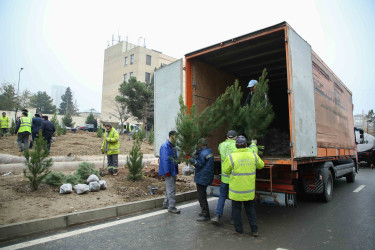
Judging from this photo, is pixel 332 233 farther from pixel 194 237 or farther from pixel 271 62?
pixel 271 62

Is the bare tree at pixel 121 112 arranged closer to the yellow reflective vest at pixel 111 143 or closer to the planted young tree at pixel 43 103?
the yellow reflective vest at pixel 111 143

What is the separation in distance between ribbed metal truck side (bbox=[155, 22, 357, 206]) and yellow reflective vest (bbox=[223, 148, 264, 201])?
648mm

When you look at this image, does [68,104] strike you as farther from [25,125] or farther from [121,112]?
[25,125]

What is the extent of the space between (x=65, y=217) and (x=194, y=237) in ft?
7.72

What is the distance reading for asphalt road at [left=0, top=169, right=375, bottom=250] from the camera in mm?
3678

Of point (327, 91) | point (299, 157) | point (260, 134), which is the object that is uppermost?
point (327, 91)

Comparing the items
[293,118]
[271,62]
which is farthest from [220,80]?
[293,118]

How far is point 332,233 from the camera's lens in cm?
422

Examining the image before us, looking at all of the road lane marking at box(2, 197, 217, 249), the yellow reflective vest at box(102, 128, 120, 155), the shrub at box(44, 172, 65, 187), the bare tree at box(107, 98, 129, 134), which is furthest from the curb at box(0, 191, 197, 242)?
the bare tree at box(107, 98, 129, 134)

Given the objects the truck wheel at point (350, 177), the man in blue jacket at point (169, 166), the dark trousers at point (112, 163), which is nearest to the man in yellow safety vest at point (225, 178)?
the man in blue jacket at point (169, 166)

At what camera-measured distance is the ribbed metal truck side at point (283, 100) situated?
15.0ft

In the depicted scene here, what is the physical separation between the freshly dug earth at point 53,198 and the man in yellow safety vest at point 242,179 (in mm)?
2819

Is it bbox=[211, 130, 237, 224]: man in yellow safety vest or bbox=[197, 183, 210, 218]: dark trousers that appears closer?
bbox=[211, 130, 237, 224]: man in yellow safety vest

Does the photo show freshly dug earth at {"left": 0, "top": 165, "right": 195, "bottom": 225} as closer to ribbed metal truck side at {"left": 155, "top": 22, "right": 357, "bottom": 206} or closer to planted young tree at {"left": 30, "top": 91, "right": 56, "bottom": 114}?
ribbed metal truck side at {"left": 155, "top": 22, "right": 357, "bottom": 206}
